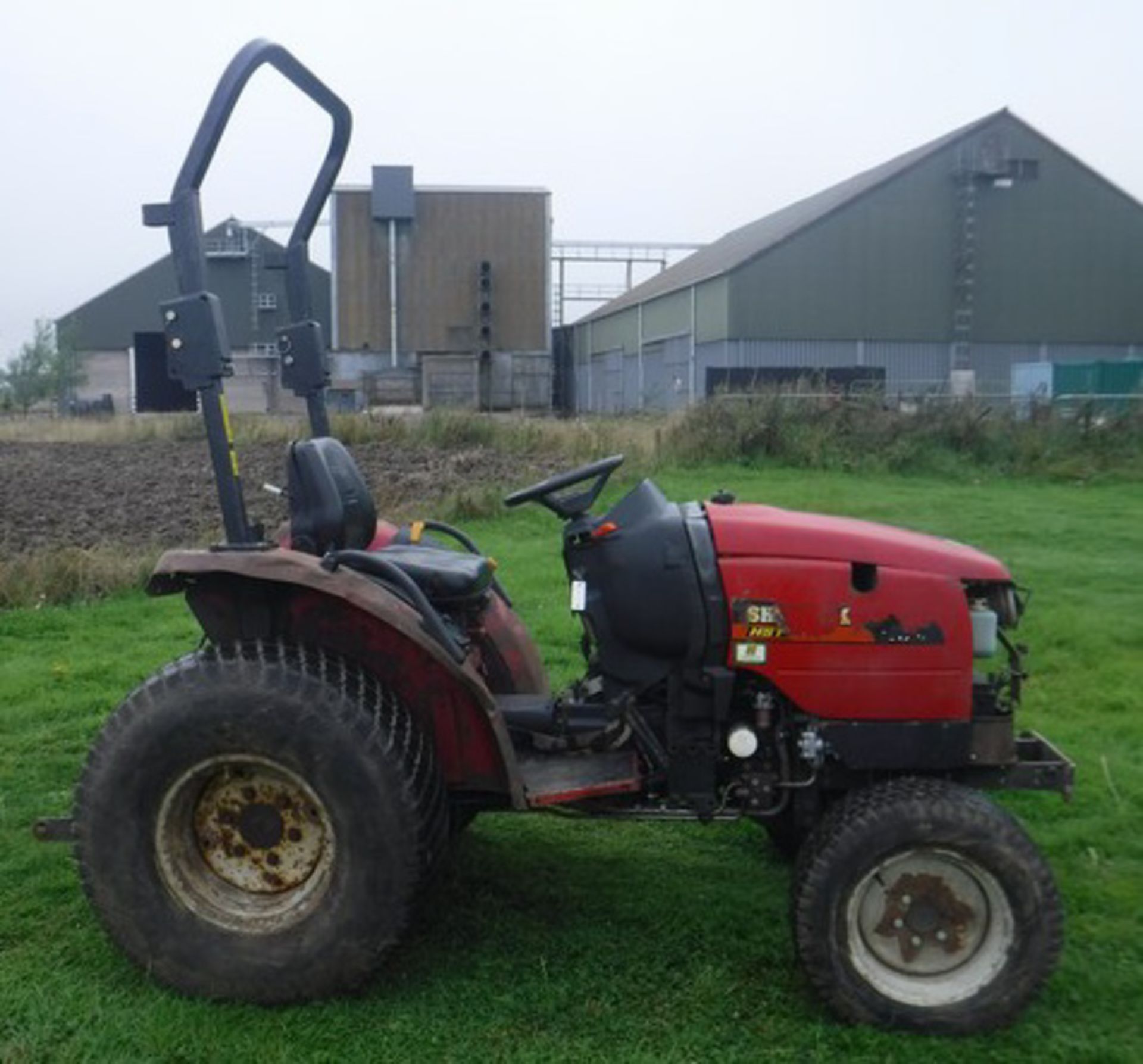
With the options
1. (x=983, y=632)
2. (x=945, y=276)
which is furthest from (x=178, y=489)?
(x=945, y=276)

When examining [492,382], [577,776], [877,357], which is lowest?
[577,776]

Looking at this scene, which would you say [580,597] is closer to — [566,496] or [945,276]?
[566,496]

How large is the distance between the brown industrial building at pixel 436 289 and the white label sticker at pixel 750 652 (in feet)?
109

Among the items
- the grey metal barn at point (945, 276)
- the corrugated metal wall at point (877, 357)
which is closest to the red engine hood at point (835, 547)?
the corrugated metal wall at point (877, 357)

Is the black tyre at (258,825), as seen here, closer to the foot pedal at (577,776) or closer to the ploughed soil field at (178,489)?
the foot pedal at (577,776)

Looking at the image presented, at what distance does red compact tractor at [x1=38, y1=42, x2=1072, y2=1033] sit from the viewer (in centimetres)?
305

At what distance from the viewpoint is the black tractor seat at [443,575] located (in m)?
Result: 3.57

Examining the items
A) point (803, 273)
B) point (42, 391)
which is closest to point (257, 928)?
point (803, 273)

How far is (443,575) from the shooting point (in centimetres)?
357

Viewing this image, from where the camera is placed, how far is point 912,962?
308 centimetres

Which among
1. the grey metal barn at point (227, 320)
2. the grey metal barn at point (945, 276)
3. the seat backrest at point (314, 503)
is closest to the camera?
the seat backrest at point (314, 503)

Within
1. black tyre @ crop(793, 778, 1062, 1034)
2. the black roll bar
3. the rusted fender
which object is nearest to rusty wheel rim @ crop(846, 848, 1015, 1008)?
black tyre @ crop(793, 778, 1062, 1034)

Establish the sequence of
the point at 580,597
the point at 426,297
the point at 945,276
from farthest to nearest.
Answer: the point at 426,297, the point at 945,276, the point at 580,597

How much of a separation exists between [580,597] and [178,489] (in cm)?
1203
